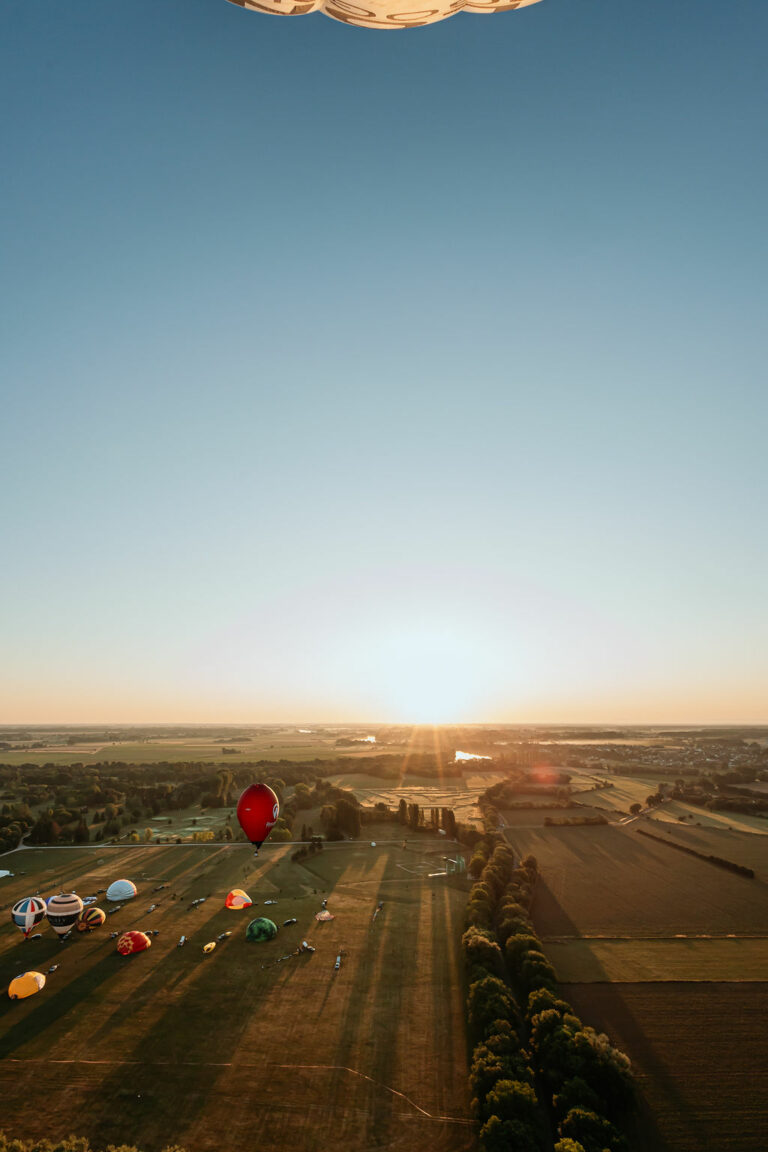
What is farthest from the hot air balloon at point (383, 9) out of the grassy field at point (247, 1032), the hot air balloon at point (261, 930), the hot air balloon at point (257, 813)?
the hot air balloon at point (261, 930)

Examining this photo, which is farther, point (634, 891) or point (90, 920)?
point (634, 891)

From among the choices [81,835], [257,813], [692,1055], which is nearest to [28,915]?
[257,813]

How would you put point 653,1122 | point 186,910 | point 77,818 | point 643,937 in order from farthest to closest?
point 77,818, point 186,910, point 643,937, point 653,1122

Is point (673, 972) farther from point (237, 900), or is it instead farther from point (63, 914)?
point (63, 914)

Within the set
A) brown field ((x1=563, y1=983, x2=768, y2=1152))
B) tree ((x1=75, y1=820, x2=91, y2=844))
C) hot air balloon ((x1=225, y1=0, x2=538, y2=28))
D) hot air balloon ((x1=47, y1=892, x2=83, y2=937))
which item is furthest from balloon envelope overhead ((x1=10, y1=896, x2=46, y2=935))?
hot air balloon ((x1=225, y1=0, x2=538, y2=28))

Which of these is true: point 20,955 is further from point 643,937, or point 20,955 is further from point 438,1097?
point 643,937

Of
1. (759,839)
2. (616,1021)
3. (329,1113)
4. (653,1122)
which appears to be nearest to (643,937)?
(616,1021)
